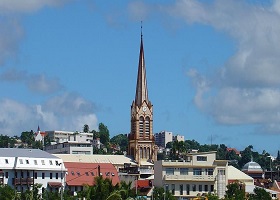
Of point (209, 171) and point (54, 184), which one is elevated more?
point (209, 171)

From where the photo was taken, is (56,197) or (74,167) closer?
(56,197)

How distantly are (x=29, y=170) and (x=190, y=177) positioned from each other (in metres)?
25.0

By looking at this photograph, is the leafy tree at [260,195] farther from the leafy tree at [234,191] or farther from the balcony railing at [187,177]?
the balcony railing at [187,177]

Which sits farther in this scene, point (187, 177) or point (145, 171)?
point (145, 171)

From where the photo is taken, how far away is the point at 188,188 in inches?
5768

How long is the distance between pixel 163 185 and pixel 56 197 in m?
36.4

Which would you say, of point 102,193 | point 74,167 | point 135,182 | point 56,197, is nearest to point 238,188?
point 135,182

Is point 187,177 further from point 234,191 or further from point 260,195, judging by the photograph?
point 260,195

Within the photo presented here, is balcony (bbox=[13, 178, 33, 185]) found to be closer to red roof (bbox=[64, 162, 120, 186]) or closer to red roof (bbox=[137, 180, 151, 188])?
red roof (bbox=[64, 162, 120, 186])

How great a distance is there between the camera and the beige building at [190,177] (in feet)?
480

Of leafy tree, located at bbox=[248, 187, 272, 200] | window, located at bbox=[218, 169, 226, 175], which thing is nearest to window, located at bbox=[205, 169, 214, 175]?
window, located at bbox=[218, 169, 226, 175]

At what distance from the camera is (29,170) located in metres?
144

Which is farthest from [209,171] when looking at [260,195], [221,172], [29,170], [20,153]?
[20,153]

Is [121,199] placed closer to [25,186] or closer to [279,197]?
[25,186]
